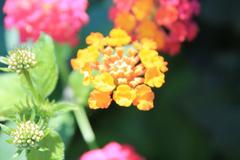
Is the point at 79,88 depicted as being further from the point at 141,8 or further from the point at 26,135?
the point at 26,135

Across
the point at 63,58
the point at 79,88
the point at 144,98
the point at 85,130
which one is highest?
the point at 63,58

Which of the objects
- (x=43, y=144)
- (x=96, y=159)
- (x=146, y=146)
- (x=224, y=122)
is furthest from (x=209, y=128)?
(x=43, y=144)

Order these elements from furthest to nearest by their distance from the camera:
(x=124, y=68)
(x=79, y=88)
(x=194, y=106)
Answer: (x=194, y=106), (x=79, y=88), (x=124, y=68)

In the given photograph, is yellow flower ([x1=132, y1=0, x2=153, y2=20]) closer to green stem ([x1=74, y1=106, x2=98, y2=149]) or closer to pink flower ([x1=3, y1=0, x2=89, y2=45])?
pink flower ([x1=3, y1=0, x2=89, y2=45])

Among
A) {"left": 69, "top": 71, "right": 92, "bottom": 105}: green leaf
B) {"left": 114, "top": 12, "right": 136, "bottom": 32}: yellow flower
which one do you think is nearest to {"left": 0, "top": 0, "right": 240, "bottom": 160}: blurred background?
{"left": 69, "top": 71, "right": 92, "bottom": 105}: green leaf

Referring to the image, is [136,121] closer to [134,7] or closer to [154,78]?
[134,7]

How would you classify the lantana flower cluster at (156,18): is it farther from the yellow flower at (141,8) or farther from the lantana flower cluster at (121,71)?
the lantana flower cluster at (121,71)

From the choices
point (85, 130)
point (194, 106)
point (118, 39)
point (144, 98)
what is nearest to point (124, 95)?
point (144, 98)
